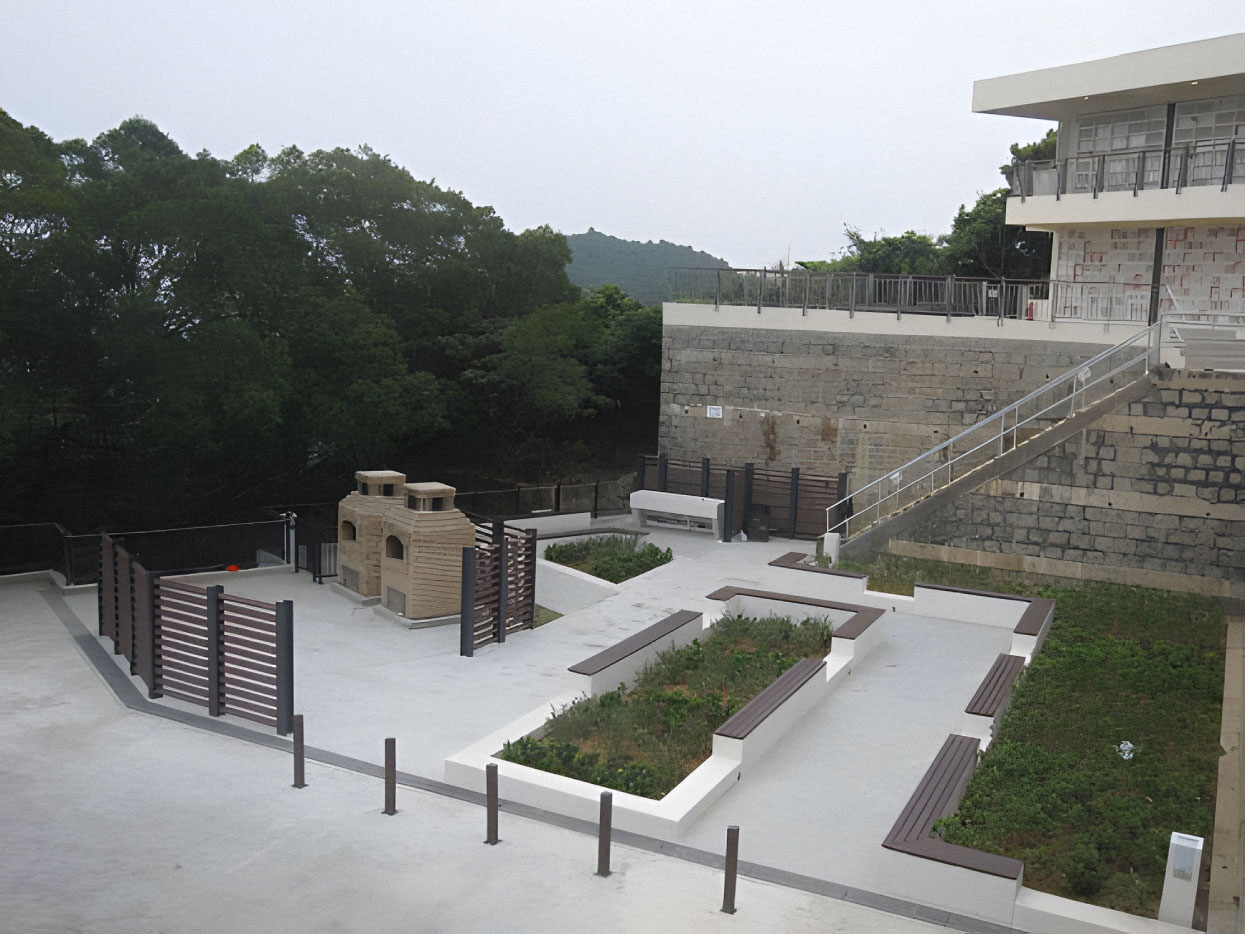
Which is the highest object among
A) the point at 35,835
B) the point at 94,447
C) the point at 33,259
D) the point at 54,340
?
the point at 33,259

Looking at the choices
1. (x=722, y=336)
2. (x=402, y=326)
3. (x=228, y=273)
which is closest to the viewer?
(x=228, y=273)

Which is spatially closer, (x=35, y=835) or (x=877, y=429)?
(x=35, y=835)

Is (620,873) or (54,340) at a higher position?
(54,340)

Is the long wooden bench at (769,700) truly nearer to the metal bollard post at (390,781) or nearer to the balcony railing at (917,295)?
the metal bollard post at (390,781)

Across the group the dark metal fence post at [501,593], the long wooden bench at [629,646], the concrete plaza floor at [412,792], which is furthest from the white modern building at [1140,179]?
the dark metal fence post at [501,593]

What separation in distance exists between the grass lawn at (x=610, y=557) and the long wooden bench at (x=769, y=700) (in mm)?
6599

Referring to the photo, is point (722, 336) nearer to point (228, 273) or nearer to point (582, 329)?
point (582, 329)

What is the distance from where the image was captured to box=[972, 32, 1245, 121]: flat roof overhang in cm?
2225

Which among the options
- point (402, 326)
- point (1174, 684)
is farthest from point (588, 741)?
point (402, 326)

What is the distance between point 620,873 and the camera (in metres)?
8.36

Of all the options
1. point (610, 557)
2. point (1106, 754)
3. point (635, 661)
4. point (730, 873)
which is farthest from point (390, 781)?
point (610, 557)

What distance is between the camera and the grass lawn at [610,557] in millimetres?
18922

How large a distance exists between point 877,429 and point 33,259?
17.9 meters

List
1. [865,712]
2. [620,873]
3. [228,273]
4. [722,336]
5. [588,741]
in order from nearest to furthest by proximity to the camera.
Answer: [620,873] → [588,741] → [865,712] → [228,273] → [722,336]
